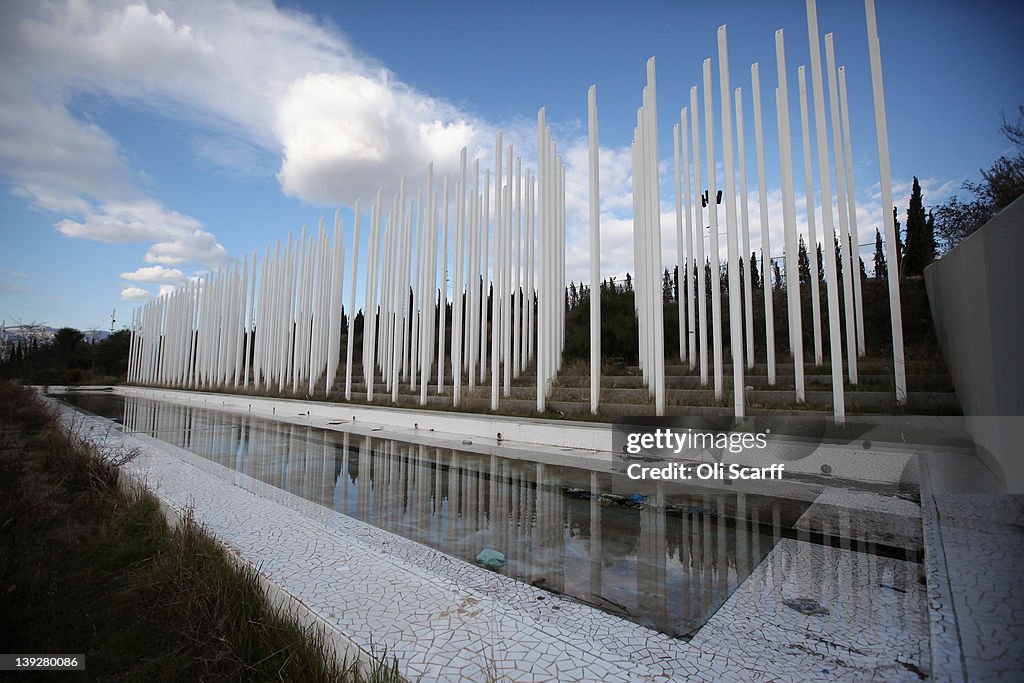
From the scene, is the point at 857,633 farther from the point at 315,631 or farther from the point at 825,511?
the point at 315,631

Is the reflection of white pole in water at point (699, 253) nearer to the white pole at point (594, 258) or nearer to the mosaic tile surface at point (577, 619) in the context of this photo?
Answer: the white pole at point (594, 258)

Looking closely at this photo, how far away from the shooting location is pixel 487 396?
47.4 feet

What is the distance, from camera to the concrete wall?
4.58 metres

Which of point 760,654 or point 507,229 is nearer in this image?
point 760,654

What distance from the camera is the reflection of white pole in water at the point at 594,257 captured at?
10211mm

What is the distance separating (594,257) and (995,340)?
257 inches

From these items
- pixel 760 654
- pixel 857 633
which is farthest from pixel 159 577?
pixel 857 633

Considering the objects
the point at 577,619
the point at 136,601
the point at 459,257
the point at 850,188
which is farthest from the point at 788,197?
the point at 136,601

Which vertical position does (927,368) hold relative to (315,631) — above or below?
above

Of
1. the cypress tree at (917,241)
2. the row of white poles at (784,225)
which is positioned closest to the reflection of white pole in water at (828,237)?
the row of white poles at (784,225)

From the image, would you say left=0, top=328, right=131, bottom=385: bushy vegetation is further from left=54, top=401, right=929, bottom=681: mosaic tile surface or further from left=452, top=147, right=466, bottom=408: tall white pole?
left=54, top=401, right=929, bottom=681: mosaic tile surface

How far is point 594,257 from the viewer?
1059cm

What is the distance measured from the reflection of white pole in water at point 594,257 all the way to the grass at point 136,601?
24.3 ft

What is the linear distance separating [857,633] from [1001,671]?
0.62 m
